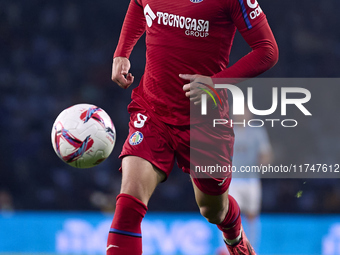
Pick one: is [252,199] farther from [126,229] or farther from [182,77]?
[126,229]

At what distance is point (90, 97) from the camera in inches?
388

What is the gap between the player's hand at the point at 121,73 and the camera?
3.23 metres

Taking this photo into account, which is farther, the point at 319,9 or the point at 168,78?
the point at 319,9

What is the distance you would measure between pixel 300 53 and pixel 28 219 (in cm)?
633

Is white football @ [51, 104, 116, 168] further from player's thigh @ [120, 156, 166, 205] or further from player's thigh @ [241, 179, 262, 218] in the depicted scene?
player's thigh @ [241, 179, 262, 218]

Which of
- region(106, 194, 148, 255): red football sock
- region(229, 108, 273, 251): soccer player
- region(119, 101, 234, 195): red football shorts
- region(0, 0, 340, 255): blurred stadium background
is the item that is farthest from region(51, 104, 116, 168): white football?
region(0, 0, 340, 255): blurred stadium background

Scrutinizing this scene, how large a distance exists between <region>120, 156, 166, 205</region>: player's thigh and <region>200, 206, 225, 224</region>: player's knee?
47 cm

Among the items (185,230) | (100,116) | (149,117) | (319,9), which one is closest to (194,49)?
(149,117)

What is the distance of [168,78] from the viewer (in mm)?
3146

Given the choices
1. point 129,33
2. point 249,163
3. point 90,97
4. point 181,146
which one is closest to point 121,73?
point 129,33

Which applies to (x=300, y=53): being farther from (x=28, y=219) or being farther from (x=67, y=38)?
(x=28, y=219)

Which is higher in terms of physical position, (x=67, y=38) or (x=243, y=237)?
(x=67, y=38)

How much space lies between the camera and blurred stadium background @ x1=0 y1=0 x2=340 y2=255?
902 centimetres

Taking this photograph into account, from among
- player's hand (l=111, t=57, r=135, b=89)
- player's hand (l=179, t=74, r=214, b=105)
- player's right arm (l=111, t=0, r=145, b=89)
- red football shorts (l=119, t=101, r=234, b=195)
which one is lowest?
red football shorts (l=119, t=101, r=234, b=195)
